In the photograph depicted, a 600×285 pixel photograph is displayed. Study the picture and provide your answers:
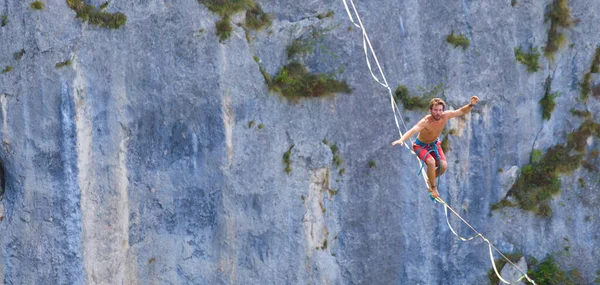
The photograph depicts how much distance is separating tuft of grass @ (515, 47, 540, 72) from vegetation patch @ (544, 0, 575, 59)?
24cm

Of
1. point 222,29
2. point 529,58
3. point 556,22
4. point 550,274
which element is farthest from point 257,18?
point 550,274

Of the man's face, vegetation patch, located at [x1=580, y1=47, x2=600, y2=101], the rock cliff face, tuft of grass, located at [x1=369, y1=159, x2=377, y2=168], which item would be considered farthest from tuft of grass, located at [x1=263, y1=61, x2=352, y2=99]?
vegetation patch, located at [x1=580, y1=47, x2=600, y2=101]

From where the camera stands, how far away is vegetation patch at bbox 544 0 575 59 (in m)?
16.9

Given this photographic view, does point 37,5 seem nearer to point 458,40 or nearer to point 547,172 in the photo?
point 458,40

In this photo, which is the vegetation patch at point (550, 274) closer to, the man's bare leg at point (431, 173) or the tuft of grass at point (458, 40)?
the tuft of grass at point (458, 40)

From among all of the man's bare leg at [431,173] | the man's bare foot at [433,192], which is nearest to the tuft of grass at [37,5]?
the man's bare leg at [431,173]

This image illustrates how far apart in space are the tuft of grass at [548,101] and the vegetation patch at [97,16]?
7817 mm

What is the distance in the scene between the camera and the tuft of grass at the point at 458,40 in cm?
1636

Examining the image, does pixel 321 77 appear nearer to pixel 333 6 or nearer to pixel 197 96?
pixel 333 6

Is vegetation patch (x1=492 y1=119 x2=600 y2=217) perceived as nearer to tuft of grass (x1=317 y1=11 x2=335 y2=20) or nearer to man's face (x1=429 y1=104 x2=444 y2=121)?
tuft of grass (x1=317 y1=11 x2=335 y2=20)

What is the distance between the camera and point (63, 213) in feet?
48.5

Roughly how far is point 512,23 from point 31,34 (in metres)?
8.46

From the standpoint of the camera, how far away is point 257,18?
51.5 ft

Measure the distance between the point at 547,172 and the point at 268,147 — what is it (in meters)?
5.51
